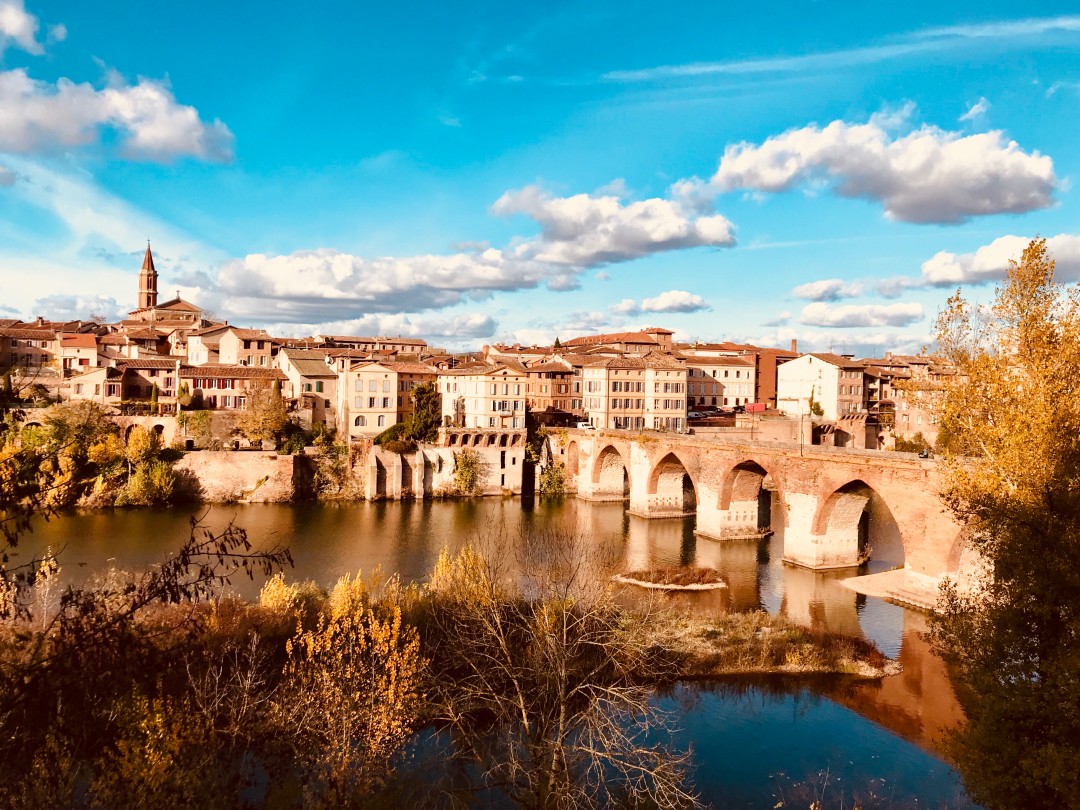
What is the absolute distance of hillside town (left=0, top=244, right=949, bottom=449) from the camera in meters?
62.8

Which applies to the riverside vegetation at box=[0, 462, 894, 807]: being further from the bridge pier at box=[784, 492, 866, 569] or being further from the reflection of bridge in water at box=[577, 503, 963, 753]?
the bridge pier at box=[784, 492, 866, 569]

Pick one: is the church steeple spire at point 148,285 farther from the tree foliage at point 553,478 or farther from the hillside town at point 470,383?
the tree foliage at point 553,478

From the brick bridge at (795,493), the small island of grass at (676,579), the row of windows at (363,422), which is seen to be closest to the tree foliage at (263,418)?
the row of windows at (363,422)

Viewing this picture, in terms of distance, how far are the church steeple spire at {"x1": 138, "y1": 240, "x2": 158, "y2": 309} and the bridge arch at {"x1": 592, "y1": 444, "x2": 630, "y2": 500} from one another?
74.1 meters

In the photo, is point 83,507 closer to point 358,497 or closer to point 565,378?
point 358,497

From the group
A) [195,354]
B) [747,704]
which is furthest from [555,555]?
Answer: [195,354]

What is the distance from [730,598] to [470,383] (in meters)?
34.0

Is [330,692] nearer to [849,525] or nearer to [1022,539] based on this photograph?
[1022,539]

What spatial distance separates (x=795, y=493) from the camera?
4088 cm

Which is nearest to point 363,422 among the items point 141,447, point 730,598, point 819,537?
point 141,447

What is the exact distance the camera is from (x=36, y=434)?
4553 cm

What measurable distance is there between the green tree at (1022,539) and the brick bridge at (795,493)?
11.0m

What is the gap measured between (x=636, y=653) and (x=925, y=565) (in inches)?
617

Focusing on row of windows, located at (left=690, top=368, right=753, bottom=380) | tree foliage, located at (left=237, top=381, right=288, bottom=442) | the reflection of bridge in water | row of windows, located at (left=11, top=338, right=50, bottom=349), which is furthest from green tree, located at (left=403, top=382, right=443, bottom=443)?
row of windows, located at (left=11, top=338, right=50, bottom=349)
